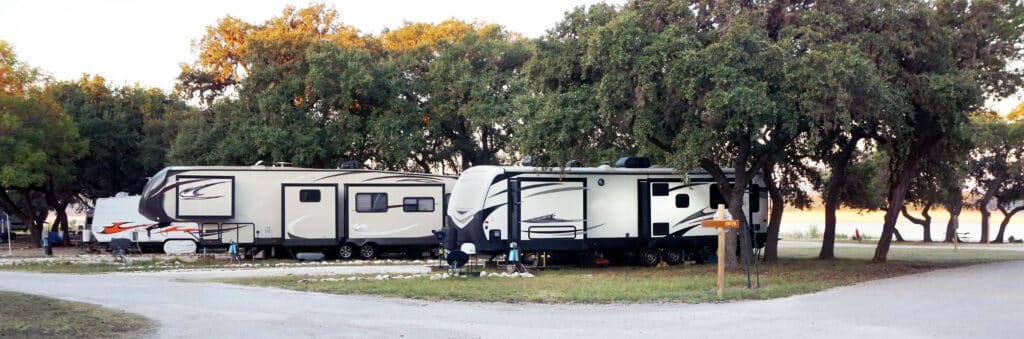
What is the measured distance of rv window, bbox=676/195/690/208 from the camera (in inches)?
1088

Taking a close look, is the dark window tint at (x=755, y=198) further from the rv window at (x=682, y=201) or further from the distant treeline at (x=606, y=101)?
the rv window at (x=682, y=201)

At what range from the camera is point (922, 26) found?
23781mm

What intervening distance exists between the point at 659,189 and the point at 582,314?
489 inches

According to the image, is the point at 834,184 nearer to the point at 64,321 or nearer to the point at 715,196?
the point at 715,196

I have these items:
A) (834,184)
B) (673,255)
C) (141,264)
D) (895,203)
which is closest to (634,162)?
(673,255)

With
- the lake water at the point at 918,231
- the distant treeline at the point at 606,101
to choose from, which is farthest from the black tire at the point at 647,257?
the lake water at the point at 918,231

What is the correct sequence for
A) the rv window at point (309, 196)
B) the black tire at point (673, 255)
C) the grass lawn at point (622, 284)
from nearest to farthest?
the grass lawn at point (622, 284), the black tire at point (673, 255), the rv window at point (309, 196)

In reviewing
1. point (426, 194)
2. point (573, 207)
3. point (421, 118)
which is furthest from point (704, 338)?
point (421, 118)

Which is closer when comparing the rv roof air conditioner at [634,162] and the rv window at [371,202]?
the rv roof air conditioner at [634,162]

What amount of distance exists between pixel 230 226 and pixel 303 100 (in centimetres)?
1123

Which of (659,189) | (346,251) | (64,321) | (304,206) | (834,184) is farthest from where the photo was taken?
(346,251)

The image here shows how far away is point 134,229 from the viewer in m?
35.3

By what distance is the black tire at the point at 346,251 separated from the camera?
105 feet

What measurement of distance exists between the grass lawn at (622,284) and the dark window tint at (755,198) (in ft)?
9.37
